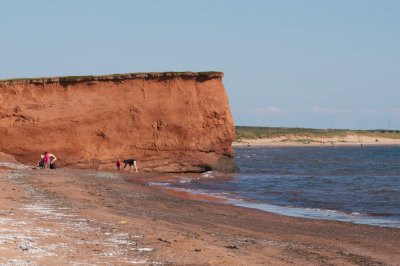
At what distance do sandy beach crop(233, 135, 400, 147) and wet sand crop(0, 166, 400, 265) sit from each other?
421ft

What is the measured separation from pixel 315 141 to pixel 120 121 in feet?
408

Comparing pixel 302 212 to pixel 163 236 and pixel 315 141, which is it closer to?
pixel 163 236

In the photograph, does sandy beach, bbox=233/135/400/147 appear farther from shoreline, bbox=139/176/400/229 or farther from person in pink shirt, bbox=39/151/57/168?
shoreline, bbox=139/176/400/229

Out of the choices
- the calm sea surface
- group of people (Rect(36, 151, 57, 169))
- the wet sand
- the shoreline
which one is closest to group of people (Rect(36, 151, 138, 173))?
group of people (Rect(36, 151, 57, 169))

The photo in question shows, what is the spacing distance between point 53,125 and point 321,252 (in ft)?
92.2

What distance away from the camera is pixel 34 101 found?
3722 centimetres

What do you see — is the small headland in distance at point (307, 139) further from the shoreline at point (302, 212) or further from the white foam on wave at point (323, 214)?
the white foam on wave at point (323, 214)

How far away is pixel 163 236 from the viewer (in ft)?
34.8

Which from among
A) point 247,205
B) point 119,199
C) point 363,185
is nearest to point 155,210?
point 119,199

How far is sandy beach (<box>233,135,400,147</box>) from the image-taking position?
495 ft

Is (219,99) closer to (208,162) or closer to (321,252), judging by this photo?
(208,162)

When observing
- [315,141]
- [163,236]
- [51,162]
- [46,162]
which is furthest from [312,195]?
[315,141]

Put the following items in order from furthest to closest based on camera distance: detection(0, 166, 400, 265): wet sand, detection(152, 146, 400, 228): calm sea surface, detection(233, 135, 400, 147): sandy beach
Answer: detection(233, 135, 400, 147): sandy beach
detection(152, 146, 400, 228): calm sea surface
detection(0, 166, 400, 265): wet sand

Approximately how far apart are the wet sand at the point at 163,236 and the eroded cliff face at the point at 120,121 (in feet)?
61.1
